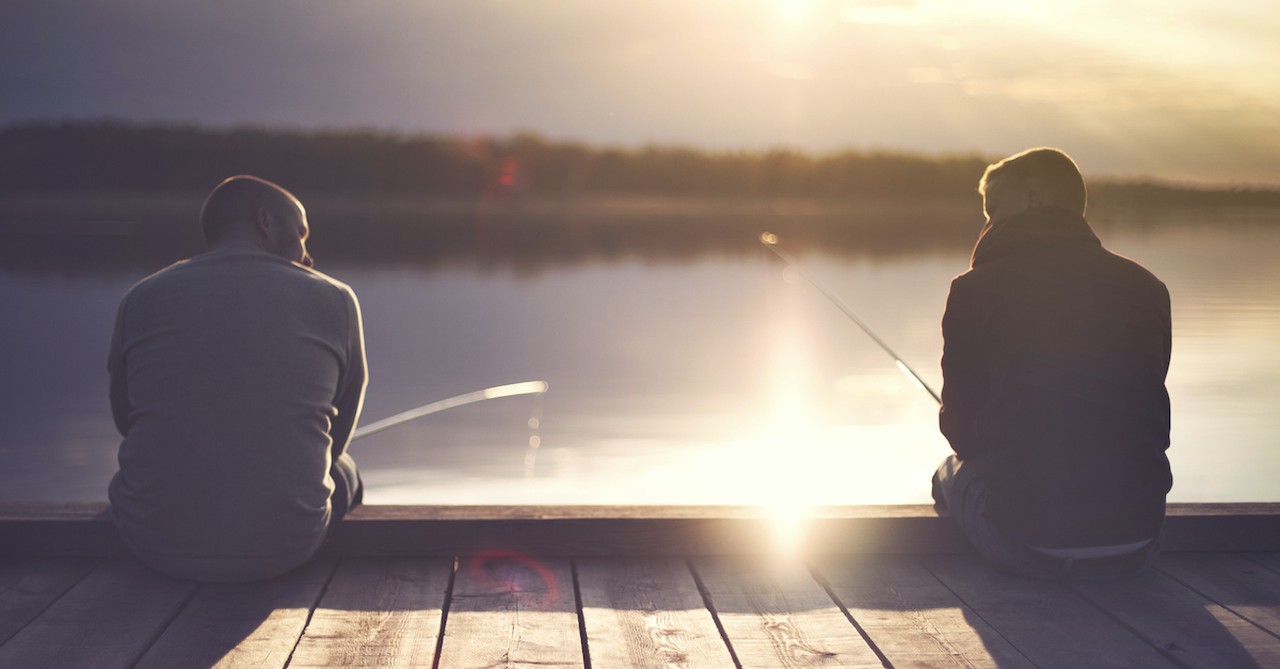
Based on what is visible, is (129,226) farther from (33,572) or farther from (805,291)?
(33,572)

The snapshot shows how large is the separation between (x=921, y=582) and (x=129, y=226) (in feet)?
193

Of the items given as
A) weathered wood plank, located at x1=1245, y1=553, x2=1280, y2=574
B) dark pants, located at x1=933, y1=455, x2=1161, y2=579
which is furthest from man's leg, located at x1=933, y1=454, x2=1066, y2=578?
weathered wood plank, located at x1=1245, y1=553, x2=1280, y2=574

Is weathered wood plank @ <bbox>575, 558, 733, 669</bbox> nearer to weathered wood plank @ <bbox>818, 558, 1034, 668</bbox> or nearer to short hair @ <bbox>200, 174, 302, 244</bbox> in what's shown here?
weathered wood plank @ <bbox>818, 558, 1034, 668</bbox>

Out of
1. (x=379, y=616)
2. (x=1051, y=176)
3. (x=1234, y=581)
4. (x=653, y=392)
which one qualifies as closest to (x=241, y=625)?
(x=379, y=616)

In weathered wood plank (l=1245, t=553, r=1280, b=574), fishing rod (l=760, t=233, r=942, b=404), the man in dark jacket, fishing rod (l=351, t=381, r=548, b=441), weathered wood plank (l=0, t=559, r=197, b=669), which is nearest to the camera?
weathered wood plank (l=0, t=559, r=197, b=669)

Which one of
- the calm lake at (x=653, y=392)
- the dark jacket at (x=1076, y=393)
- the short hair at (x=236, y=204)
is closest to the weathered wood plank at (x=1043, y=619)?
the dark jacket at (x=1076, y=393)

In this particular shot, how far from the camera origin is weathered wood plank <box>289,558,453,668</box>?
78.6 inches

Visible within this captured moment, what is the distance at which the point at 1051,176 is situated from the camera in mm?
2498

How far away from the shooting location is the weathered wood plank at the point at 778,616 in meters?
2.03

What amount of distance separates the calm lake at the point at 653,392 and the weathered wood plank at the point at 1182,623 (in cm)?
350

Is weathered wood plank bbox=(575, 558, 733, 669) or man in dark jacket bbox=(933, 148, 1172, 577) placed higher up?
man in dark jacket bbox=(933, 148, 1172, 577)

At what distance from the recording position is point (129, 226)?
179ft

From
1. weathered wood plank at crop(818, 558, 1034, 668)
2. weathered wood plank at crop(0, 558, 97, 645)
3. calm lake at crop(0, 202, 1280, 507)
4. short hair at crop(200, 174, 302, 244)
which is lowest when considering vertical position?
calm lake at crop(0, 202, 1280, 507)

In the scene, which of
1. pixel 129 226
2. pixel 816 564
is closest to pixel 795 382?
pixel 816 564
